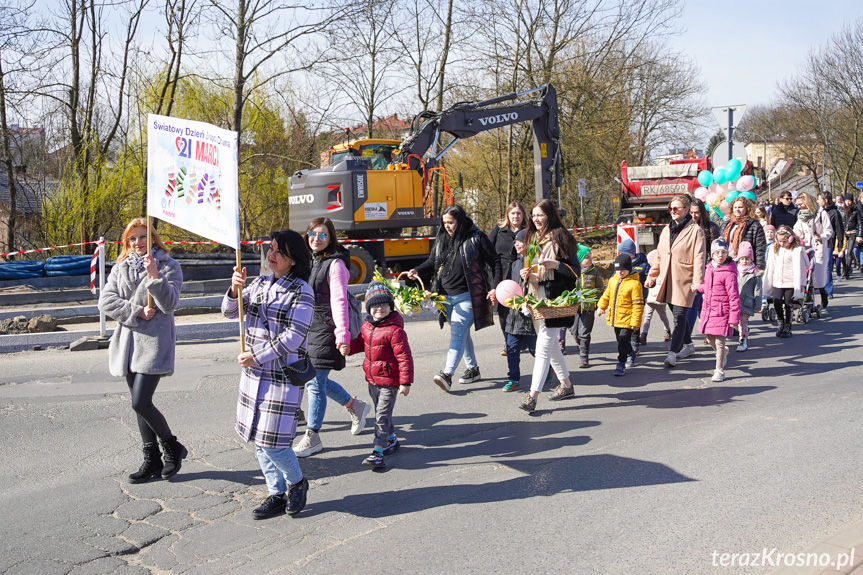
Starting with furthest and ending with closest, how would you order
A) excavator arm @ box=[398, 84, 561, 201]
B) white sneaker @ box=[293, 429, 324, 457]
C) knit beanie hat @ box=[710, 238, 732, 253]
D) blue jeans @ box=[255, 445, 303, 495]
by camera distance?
1. excavator arm @ box=[398, 84, 561, 201]
2. knit beanie hat @ box=[710, 238, 732, 253]
3. white sneaker @ box=[293, 429, 324, 457]
4. blue jeans @ box=[255, 445, 303, 495]

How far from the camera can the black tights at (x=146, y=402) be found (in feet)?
16.7

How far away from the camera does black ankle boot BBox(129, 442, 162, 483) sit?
5223 mm

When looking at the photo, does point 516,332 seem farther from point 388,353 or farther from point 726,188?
point 726,188

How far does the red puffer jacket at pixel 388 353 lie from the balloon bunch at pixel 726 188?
26.2 feet

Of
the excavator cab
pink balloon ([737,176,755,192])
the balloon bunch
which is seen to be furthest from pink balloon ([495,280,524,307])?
the excavator cab

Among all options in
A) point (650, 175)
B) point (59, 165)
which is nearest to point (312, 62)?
point (59, 165)

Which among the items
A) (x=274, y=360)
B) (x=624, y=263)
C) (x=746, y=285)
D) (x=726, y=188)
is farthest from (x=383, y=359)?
(x=726, y=188)

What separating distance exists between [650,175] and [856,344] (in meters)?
15.5

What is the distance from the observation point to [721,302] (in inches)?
311

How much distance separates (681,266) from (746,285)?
123 cm

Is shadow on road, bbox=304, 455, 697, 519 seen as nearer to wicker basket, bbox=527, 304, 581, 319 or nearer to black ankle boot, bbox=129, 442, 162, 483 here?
black ankle boot, bbox=129, 442, 162, 483

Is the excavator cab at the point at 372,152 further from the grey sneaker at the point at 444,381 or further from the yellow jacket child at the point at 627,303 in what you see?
the grey sneaker at the point at 444,381

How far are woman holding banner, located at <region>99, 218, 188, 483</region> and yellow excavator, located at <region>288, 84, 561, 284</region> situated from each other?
382 inches

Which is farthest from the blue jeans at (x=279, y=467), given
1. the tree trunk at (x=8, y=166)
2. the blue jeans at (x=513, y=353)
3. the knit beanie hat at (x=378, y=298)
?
the tree trunk at (x=8, y=166)
